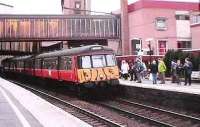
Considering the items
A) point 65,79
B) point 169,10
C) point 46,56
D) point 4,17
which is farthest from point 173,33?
point 65,79

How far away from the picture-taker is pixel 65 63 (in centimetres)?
3159

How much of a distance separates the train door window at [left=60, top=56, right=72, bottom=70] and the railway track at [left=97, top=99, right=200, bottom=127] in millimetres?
4038

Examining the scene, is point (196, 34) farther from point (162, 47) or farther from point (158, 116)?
point (158, 116)

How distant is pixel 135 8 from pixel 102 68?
155ft

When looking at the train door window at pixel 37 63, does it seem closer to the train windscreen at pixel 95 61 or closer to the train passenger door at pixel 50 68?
the train passenger door at pixel 50 68

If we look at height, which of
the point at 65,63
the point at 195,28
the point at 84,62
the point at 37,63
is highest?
the point at 195,28

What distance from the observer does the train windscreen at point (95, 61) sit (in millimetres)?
28609

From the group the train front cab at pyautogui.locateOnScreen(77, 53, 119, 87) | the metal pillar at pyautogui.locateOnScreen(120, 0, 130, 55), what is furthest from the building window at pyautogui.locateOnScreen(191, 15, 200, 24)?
the train front cab at pyautogui.locateOnScreen(77, 53, 119, 87)

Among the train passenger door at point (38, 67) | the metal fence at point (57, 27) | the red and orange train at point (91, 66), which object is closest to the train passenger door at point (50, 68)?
the train passenger door at point (38, 67)

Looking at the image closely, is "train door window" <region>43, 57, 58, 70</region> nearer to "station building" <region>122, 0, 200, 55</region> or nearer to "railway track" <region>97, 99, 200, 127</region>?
"railway track" <region>97, 99, 200, 127</region>

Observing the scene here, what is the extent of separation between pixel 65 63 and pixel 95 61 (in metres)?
3.33

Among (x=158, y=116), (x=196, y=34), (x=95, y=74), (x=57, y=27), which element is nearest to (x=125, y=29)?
(x=57, y=27)

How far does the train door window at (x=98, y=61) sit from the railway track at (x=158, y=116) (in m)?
2.49

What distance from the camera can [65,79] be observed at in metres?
31.7
